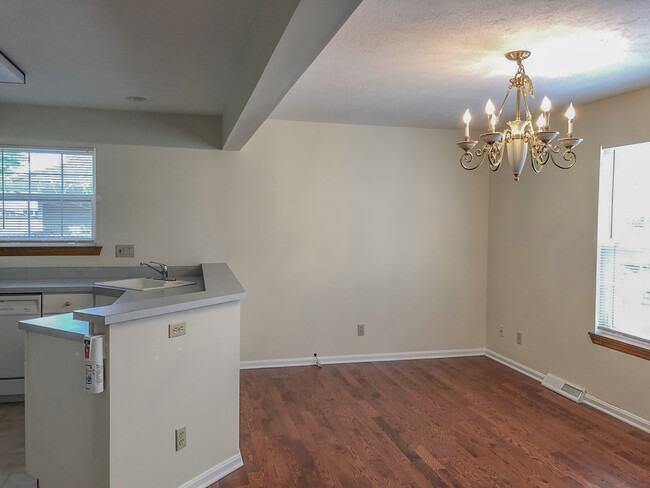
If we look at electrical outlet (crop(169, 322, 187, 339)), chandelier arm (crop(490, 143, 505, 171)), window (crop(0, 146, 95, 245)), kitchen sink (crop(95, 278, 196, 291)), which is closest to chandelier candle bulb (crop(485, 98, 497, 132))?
chandelier arm (crop(490, 143, 505, 171))

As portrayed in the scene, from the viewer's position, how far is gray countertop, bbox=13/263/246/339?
2152mm

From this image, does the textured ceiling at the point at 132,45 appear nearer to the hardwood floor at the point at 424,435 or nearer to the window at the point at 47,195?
the window at the point at 47,195

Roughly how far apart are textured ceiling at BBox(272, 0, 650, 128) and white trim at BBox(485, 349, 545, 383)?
7.40ft

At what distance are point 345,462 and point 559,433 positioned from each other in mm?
1545

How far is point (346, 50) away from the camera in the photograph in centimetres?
276

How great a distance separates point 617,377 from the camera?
3.70 m

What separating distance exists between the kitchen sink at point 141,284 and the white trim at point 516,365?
315cm

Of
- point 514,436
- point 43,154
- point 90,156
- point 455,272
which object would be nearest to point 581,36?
point 514,436

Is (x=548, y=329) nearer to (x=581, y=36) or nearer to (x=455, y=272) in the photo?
(x=455, y=272)

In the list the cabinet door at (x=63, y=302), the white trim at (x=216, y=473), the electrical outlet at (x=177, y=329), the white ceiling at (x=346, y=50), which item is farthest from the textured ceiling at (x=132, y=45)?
the white trim at (x=216, y=473)

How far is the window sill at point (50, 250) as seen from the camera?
4.26 metres

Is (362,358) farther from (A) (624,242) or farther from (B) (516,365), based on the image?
(A) (624,242)

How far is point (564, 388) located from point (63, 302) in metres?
4.12

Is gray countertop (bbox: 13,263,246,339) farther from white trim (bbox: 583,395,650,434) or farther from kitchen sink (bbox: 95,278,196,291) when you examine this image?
white trim (bbox: 583,395,650,434)
